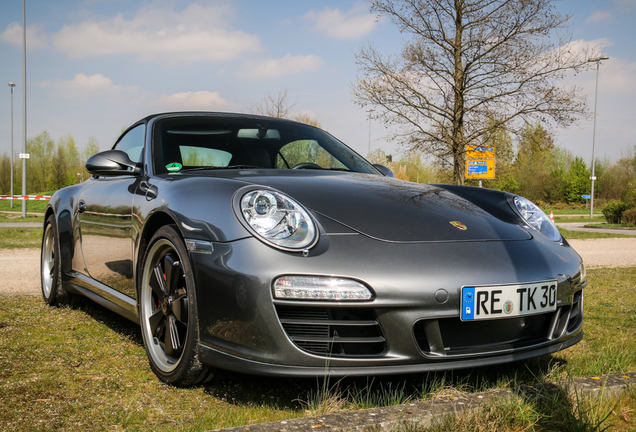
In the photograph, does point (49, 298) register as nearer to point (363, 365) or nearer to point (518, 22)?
point (363, 365)

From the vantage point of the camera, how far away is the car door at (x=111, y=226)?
293cm

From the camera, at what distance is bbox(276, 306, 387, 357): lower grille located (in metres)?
1.98

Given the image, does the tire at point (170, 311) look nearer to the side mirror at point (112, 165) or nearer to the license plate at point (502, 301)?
the side mirror at point (112, 165)

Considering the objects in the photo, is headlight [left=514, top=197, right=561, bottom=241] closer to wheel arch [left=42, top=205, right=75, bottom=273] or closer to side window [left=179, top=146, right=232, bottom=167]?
side window [left=179, top=146, right=232, bottom=167]

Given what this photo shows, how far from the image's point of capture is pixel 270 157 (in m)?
3.35

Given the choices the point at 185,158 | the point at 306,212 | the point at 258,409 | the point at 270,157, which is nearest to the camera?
the point at 258,409

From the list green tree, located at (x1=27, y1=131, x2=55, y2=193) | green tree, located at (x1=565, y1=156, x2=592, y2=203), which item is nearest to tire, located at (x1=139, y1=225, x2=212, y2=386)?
green tree, located at (x1=565, y1=156, x2=592, y2=203)

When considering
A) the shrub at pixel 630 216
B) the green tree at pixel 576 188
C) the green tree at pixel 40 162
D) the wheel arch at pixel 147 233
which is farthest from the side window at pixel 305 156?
the green tree at pixel 40 162

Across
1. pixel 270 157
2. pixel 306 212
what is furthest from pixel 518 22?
pixel 306 212

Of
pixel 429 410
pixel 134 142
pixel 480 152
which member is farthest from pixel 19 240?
pixel 429 410

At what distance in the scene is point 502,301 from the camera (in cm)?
208

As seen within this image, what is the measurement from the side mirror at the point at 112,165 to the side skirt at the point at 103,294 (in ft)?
2.23

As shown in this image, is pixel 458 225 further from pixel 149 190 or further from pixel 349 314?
pixel 149 190

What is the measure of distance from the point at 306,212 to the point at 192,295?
22.3 inches
